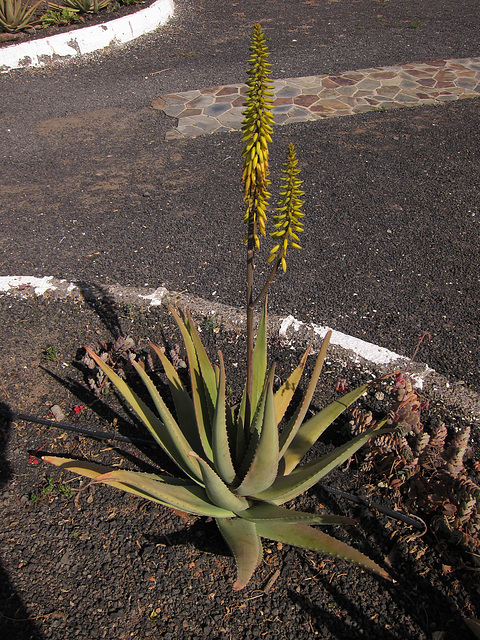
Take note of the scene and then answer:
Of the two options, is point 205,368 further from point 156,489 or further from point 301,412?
point 156,489

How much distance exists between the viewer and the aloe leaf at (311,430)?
7.45ft

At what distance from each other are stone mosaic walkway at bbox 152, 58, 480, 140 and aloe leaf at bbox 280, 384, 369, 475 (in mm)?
4671

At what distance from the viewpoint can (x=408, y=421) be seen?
241cm

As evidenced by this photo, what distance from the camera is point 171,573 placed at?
85.7 inches

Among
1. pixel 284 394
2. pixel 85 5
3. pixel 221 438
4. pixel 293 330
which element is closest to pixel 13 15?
pixel 85 5

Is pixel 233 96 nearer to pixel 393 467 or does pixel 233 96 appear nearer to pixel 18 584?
pixel 393 467

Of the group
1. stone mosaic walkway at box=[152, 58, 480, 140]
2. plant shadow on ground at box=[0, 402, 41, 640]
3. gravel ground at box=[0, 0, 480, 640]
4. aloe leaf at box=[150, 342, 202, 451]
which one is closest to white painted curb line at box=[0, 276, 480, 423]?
gravel ground at box=[0, 0, 480, 640]

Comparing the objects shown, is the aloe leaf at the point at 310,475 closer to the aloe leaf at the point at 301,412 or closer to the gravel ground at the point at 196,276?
the aloe leaf at the point at 301,412

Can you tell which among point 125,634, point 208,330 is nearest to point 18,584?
point 125,634

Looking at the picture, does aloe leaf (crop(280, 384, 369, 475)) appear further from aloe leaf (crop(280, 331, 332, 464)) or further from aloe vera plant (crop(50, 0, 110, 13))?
aloe vera plant (crop(50, 0, 110, 13))

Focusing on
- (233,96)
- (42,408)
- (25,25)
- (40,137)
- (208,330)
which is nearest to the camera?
(42,408)

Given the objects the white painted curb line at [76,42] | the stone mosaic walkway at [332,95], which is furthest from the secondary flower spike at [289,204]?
the white painted curb line at [76,42]

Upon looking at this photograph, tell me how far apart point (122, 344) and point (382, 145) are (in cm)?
410

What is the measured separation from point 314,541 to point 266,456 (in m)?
0.37
